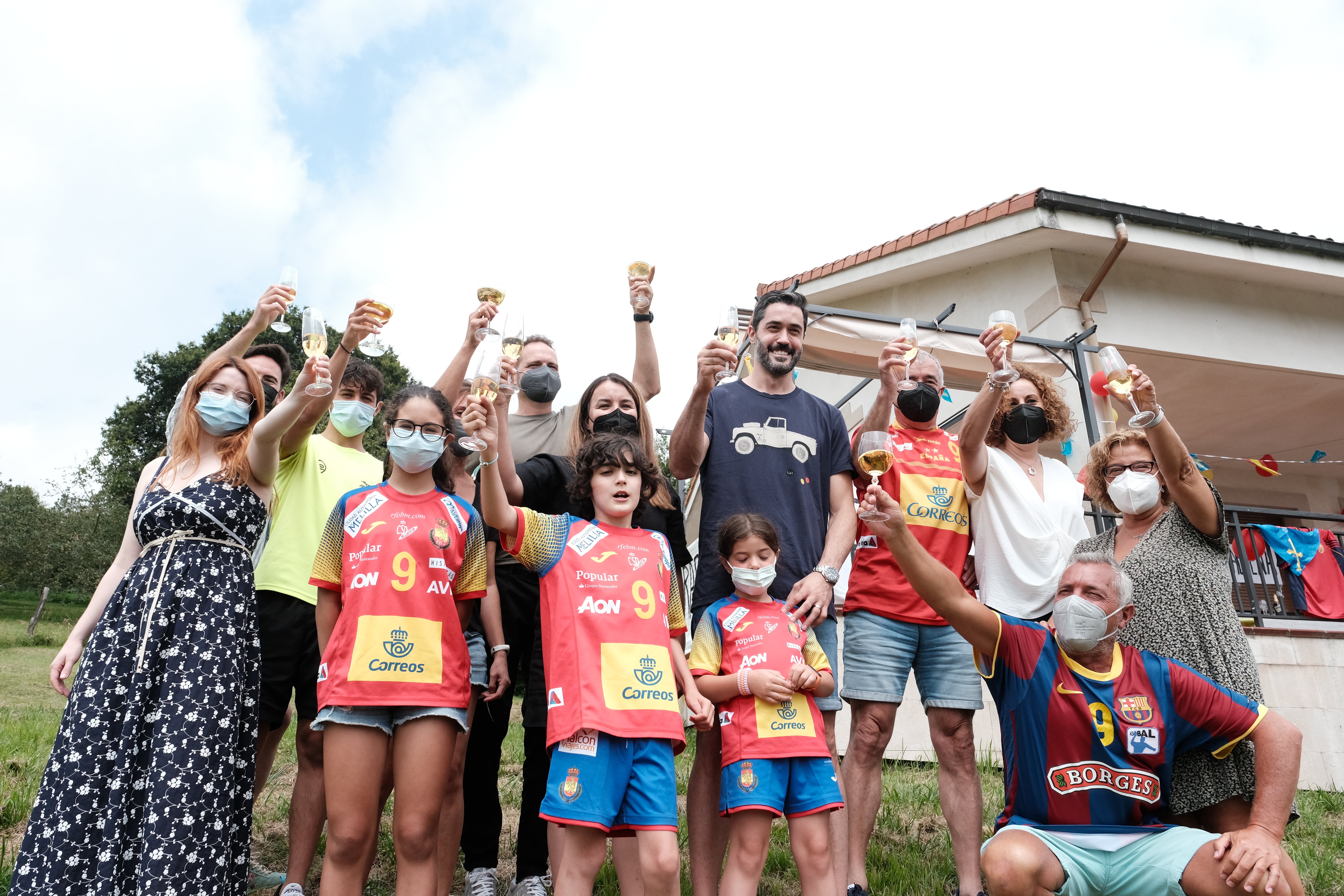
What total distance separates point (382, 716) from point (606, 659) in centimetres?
77

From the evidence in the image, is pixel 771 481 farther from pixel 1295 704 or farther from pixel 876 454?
pixel 1295 704

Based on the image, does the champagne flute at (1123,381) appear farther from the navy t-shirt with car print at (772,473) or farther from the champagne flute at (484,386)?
the champagne flute at (484,386)

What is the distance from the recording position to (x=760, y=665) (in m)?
3.13

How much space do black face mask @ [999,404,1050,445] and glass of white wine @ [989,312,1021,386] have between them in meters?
0.55

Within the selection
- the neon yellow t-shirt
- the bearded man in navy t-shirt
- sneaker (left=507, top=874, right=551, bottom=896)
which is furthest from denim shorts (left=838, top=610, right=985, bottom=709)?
the neon yellow t-shirt

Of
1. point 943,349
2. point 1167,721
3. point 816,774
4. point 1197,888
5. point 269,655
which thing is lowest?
point 1197,888

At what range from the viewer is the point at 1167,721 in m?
2.99

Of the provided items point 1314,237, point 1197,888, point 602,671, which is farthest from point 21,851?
point 1314,237

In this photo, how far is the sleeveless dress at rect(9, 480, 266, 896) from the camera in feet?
9.21

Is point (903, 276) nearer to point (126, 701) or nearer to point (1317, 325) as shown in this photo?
point (1317, 325)

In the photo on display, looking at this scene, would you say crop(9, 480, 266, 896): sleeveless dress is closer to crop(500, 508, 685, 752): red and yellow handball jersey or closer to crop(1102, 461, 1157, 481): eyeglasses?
crop(500, 508, 685, 752): red and yellow handball jersey

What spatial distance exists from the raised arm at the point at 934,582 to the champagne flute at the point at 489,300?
1.80 meters

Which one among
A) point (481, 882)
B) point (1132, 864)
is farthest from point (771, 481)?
point (481, 882)

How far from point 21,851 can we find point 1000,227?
9.66m
